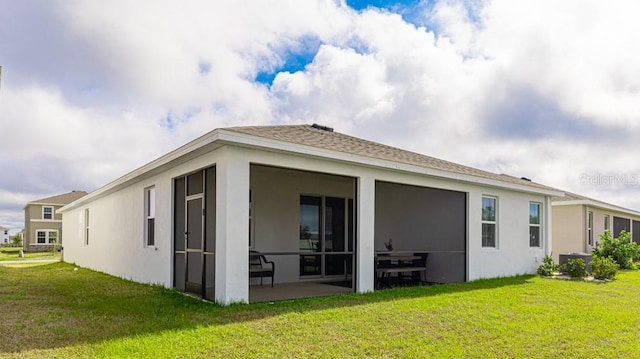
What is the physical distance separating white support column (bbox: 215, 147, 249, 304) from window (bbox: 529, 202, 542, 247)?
9.83 m

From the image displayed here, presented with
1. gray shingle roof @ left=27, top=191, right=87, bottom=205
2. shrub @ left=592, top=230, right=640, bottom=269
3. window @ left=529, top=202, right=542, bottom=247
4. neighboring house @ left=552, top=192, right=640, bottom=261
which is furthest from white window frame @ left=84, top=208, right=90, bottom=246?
gray shingle roof @ left=27, top=191, right=87, bottom=205

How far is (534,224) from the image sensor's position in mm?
13867

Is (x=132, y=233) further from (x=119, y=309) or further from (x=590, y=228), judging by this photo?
(x=590, y=228)

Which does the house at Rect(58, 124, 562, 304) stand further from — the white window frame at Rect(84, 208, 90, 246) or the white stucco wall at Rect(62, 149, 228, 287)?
the white window frame at Rect(84, 208, 90, 246)

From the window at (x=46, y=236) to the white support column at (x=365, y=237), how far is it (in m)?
38.8

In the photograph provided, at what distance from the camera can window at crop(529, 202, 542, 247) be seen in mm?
13757

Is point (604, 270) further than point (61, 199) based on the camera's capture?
No

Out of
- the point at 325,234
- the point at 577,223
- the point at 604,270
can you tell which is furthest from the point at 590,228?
the point at 325,234

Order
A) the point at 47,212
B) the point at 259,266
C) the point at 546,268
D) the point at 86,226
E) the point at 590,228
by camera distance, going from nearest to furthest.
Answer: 1. the point at 259,266
2. the point at 546,268
3. the point at 86,226
4. the point at 590,228
5. the point at 47,212

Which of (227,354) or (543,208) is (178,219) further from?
(543,208)

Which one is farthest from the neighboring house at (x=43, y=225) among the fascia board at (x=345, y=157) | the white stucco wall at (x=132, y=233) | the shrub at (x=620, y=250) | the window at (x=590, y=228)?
the shrub at (x=620, y=250)

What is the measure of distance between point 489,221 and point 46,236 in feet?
131

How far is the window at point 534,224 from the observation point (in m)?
13.8

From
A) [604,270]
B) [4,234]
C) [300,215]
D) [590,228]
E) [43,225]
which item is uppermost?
[300,215]
